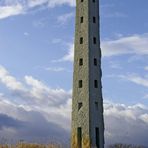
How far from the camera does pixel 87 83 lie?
6625 centimetres

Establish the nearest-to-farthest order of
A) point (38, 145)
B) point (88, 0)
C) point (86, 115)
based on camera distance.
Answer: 1. point (38, 145)
2. point (86, 115)
3. point (88, 0)

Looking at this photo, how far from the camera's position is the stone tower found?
214 ft

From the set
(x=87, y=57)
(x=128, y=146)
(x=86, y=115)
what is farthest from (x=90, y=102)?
(x=128, y=146)

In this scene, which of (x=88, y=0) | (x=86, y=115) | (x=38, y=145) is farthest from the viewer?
(x=88, y=0)

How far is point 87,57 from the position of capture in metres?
67.2

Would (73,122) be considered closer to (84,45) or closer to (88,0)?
(84,45)

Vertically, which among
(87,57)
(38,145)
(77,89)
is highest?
(87,57)

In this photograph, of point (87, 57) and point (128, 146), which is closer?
point (87, 57)

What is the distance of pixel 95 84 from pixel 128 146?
11699 mm

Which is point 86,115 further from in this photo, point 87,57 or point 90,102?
point 87,57

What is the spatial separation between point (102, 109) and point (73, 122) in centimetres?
438

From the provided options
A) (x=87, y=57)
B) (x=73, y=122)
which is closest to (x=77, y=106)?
(x=73, y=122)

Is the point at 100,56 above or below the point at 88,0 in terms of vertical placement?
below

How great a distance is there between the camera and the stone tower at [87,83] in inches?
2571
